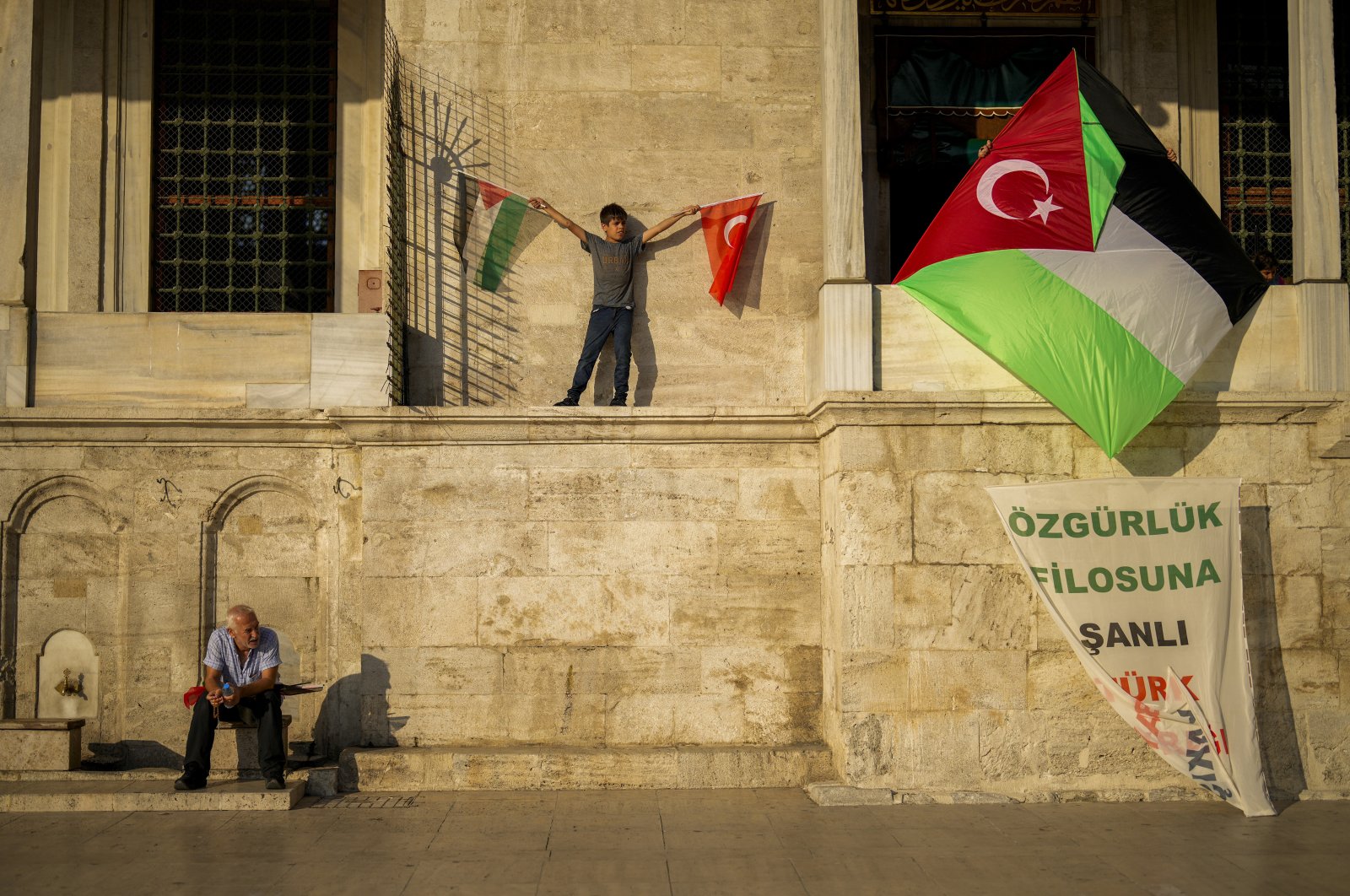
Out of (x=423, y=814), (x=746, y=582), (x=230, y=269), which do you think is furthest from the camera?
(x=230, y=269)

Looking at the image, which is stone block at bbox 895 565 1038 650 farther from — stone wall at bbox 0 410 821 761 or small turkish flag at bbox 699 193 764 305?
small turkish flag at bbox 699 193 764 305

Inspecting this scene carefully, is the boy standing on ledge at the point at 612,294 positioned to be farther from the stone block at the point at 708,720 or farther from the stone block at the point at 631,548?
the stone block at the point at 708,720

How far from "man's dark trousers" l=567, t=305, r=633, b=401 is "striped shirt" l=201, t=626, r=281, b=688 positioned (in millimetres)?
3095

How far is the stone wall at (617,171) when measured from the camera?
1123 cm

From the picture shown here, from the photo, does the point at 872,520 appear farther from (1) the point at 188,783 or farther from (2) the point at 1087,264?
(1) the point at 188,783

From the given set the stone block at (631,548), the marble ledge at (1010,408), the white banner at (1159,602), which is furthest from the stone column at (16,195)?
the white banner at (1159,602)

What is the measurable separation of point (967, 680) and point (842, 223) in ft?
12.0

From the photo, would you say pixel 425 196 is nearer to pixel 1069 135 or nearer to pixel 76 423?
pixel 76 423

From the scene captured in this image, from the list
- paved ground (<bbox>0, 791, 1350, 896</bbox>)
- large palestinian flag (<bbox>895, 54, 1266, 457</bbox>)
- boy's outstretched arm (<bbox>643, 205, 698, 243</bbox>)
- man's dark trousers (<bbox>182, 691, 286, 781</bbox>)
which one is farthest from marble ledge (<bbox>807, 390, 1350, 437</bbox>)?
man's dark trousers (<bbox>182, 691, 286, 781</bbox>)

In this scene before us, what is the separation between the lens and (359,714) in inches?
423

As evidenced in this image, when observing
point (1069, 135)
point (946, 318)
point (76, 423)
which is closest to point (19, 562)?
point (76, 423)

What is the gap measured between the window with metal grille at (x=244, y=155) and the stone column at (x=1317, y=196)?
27.3 feet

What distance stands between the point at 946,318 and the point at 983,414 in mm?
785

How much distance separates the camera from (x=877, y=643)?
9820 mm
